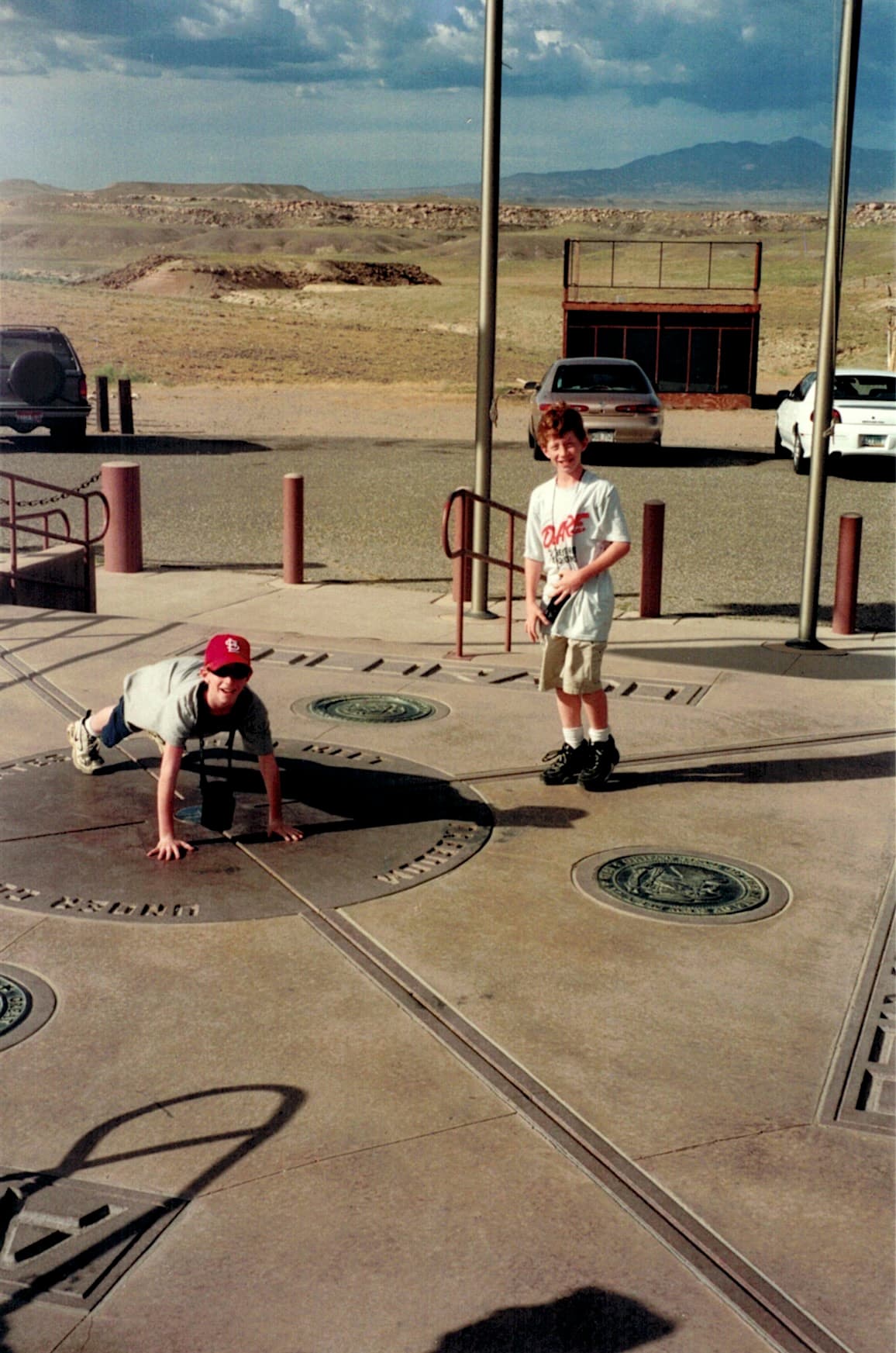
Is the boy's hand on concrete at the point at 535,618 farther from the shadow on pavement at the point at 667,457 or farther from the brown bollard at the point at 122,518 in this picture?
the shadow on pavement at the point at 667,457

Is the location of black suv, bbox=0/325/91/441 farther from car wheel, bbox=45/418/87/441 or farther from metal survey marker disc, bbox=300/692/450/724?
metal survey marker disc, bbox=300/692/450/724

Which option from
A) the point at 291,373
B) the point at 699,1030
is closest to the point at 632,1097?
the point at 699,1030

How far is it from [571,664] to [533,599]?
32 cm

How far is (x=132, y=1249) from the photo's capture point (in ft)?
11.7

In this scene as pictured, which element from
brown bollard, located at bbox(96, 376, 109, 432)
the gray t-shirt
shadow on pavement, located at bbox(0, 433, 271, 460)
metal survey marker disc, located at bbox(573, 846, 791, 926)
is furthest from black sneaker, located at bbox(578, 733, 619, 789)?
brown bollard, located at bbox(96, 376, 109, 432)

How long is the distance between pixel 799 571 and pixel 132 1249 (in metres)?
11.6

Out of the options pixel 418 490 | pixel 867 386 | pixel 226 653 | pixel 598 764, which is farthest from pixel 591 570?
pixel 867 386

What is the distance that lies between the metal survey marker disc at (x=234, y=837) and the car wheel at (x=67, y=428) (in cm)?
1702

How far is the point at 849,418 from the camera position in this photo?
20750mm

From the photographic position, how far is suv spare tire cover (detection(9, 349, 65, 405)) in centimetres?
2289

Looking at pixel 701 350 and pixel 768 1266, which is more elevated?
pixel 701 350

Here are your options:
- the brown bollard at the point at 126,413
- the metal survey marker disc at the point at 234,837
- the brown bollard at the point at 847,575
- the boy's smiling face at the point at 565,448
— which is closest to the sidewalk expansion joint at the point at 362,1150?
the metal survey marker disc at the point at 234,837

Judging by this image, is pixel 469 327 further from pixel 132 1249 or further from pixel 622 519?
pixel 132 1249

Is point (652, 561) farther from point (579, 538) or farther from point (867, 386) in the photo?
point (867, 386)
